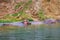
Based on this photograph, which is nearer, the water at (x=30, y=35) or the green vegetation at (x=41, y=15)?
the water at (x=30, y=35)

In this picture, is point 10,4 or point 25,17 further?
point 10,4

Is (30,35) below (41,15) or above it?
above

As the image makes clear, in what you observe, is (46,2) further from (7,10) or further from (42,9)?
(7,10)

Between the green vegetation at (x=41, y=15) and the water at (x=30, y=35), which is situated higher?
the water at (x=30, y=35)

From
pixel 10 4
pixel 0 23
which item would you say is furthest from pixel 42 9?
pixel 0 23

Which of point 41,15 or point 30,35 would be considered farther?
point 41,15

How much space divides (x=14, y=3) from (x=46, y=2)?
21.8 feet

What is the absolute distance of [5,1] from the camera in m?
49.6

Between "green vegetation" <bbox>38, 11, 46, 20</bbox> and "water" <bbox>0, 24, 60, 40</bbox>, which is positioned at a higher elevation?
"water" <bbox>0, 24, 60, 40</bbox>

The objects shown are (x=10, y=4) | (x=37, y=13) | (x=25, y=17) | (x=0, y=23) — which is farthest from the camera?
(x=10, y=4)

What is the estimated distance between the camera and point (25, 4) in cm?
4731

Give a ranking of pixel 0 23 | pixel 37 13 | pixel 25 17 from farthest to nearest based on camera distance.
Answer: pixel 37 13 → pixel 25 17 → pixel 0 23

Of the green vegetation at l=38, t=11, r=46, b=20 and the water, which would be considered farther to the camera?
the green vegetation at l=38, t=11, r=46, b=20

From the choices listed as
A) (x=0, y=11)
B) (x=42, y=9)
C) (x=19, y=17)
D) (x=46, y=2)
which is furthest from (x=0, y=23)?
(x=46, y=2)
